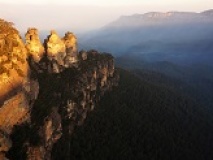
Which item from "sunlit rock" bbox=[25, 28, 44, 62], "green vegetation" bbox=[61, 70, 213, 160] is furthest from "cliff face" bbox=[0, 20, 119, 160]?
"green vegetation" bbox=[61, 70, 213, 160]

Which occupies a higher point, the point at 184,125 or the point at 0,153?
the point at 0,153

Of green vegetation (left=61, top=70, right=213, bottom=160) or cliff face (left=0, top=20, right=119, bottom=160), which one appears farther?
green vegetation (left=61, top=70, right=213, bottom=160)

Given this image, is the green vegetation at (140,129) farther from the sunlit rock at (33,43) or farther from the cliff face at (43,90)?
the sunlit rock at (33,43)

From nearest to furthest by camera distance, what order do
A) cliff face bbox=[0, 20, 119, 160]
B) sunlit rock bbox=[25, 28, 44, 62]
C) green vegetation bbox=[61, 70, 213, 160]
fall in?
cliff face bbox=[0, 20, 119, 160] < sunlit rock bbox=[25, 28, 44, 62] < green vegetation bbox=[61, 70, 213, 160]

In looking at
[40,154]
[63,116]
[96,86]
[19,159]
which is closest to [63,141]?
[63,116]

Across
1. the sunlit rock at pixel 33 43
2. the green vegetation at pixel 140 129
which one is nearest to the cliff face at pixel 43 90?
the sunlit rock at pixel 33 43

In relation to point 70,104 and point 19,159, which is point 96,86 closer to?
point 70,104

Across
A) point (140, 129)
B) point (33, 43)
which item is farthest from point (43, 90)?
point (140, 129)

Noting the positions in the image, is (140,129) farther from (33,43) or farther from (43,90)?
(33,43)

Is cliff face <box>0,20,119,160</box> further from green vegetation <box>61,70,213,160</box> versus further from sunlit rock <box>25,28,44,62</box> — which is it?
green vegetation <box>61,70,213,160</box>
